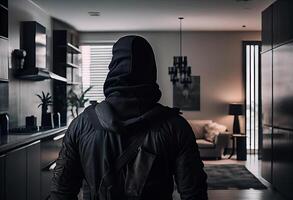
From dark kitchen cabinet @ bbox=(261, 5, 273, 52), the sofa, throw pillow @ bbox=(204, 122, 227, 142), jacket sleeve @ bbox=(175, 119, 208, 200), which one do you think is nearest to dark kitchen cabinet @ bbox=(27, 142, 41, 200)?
jacket sleeve @ bbox=(175, 119, 208, 200)

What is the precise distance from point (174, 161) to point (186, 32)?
27.7 ft

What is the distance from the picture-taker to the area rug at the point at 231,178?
5.95 m

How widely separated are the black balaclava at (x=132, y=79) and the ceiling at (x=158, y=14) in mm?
5217

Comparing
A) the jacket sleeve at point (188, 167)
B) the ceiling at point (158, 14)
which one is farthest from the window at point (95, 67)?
the jacket sleeve at point (188, 167)

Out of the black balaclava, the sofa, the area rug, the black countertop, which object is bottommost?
the area rug

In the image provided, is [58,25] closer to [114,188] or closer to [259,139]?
[259,139]

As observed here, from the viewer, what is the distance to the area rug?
19.5 feet

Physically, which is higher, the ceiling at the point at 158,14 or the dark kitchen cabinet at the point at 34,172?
the ceiling at the point at 158,14

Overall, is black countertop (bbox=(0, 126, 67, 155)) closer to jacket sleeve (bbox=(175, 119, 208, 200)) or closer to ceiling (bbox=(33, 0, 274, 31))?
jacket sleeve (bbox=(175, 119, 208, 200))

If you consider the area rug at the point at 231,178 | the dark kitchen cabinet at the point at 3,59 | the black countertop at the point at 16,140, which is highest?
the dark kitchen cabinet at the point at 3,59

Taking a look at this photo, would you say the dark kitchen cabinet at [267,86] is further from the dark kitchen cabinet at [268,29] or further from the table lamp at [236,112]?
the table lamp at [236,112]

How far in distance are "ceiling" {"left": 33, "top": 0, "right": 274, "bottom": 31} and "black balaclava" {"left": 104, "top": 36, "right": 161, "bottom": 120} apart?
17.1 feet

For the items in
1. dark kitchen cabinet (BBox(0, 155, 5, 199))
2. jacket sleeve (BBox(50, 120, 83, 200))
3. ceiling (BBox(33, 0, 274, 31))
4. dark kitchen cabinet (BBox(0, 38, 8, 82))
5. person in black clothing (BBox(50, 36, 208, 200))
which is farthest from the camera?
ceiling (BBox(33, 0, 274, 31))

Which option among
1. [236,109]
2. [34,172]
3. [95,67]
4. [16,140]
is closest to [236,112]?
[236,109]
